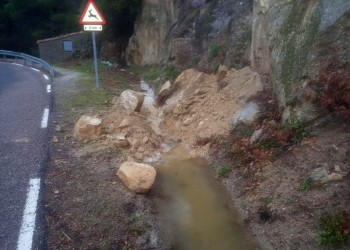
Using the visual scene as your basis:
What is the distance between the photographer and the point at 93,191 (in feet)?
19.8

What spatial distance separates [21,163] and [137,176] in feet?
8.16

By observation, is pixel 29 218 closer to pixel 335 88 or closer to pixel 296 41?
pixel 335 88

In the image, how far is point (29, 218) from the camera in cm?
519

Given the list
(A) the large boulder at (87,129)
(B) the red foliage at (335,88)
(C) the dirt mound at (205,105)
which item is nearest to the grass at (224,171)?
(C) the dirt mound at (205,105)

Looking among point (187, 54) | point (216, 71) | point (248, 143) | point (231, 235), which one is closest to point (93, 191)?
point (231, 235)

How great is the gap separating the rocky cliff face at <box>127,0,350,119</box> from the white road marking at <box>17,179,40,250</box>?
498 cm

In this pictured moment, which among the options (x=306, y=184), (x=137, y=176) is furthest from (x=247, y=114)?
(x=137, y=176)

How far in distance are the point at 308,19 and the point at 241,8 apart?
543 centimetres

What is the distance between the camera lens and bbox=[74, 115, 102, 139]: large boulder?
27.3 ft

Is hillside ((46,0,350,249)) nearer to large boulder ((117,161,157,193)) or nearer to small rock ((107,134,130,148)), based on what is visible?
small rock ((107,134,130,148))

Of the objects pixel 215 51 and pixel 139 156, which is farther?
pixel 215 51

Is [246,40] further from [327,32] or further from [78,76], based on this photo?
[78,76]

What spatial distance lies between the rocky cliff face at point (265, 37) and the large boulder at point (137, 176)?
3073mm

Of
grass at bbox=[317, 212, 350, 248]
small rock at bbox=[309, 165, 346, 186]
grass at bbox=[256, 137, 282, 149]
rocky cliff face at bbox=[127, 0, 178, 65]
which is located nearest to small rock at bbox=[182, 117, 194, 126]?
grass at bbox=[256, 137, 282, 149]
